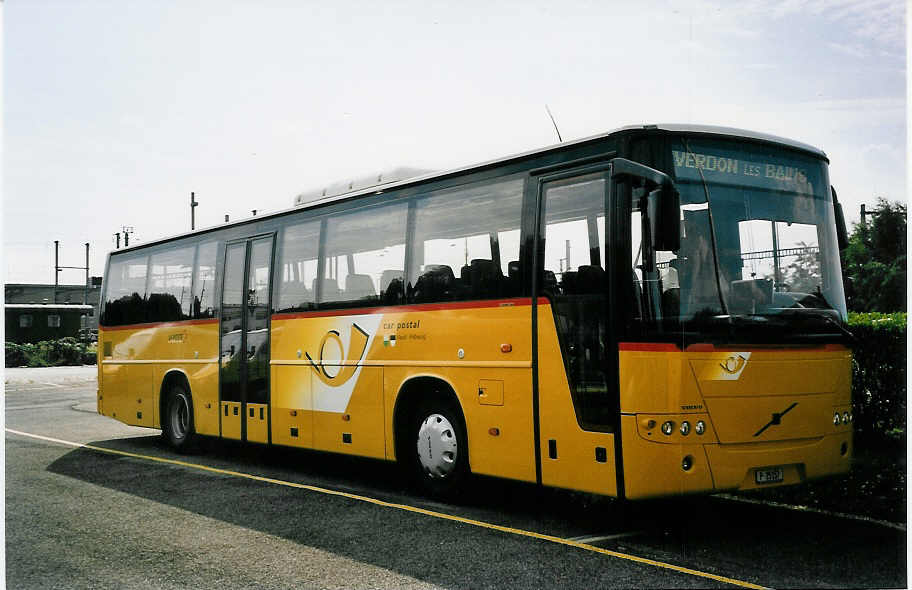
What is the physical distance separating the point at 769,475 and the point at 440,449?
3.20 m

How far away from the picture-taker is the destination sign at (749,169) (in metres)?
6.95

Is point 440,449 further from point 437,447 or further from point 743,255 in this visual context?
point 743,255

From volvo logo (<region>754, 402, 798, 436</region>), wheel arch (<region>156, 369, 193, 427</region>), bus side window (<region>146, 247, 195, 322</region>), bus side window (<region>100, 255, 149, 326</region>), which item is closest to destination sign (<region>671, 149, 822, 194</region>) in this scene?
volvo logo (<region>754, 402, 798, 436</region>)

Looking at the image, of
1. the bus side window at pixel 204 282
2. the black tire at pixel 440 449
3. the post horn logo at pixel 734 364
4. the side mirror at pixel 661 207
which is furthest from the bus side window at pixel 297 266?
the post horn logo at pixel 734 364

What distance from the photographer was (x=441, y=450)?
8.77 meters

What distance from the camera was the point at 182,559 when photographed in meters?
6.61

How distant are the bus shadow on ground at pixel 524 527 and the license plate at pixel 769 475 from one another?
45cm

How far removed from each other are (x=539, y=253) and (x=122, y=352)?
9.52 metres

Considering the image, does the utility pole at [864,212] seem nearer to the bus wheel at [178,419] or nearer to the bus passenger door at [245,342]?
the bus passenger door at [245,342]

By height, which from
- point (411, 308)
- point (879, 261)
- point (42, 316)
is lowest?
point (411, 308)

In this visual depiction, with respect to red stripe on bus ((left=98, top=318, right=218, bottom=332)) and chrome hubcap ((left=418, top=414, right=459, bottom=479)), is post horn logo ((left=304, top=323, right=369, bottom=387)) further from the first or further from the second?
red stripe on bus ((left=98, top=318, right=218, bottom=332))

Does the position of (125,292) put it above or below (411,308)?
above

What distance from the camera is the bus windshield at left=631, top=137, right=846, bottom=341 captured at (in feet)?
22.1

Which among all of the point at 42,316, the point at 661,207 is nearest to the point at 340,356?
the point at 661,207
